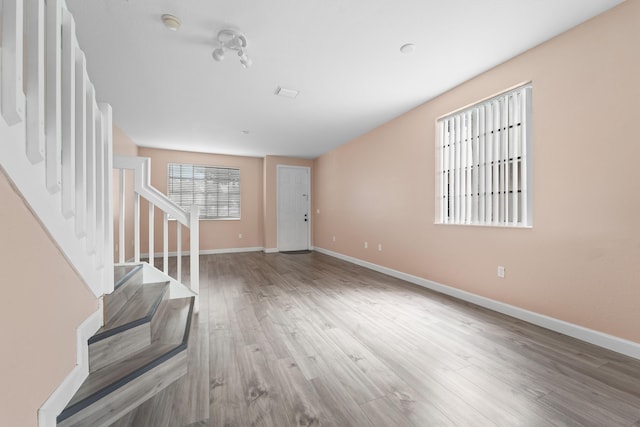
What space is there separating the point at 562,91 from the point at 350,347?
9.20 ft

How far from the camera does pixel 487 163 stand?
9.14 ft

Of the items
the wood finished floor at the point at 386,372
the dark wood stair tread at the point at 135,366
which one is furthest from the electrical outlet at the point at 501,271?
the dark wood stair tread at the point at 135,366

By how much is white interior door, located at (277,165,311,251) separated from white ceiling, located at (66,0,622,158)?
2.80 meters

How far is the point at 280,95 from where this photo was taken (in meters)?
3.24

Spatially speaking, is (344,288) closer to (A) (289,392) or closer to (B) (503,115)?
(A) (289,392)

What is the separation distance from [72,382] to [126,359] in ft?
1.70

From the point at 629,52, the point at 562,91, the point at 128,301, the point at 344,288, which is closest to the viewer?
the point at 629,52

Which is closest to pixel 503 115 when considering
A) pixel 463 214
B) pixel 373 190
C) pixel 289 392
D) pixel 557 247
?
pixel 463 214

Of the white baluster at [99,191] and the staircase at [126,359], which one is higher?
the white baluster at [99,191]

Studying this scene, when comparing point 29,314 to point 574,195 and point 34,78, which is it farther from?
point 574,195

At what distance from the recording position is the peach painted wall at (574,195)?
6.01ft

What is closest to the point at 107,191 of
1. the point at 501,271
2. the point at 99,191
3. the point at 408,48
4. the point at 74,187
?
the point at 99,191

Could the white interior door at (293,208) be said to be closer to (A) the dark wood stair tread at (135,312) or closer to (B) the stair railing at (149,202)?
(B) the stair railing at (149,202)

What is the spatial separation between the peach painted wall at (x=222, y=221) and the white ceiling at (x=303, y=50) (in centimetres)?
208
